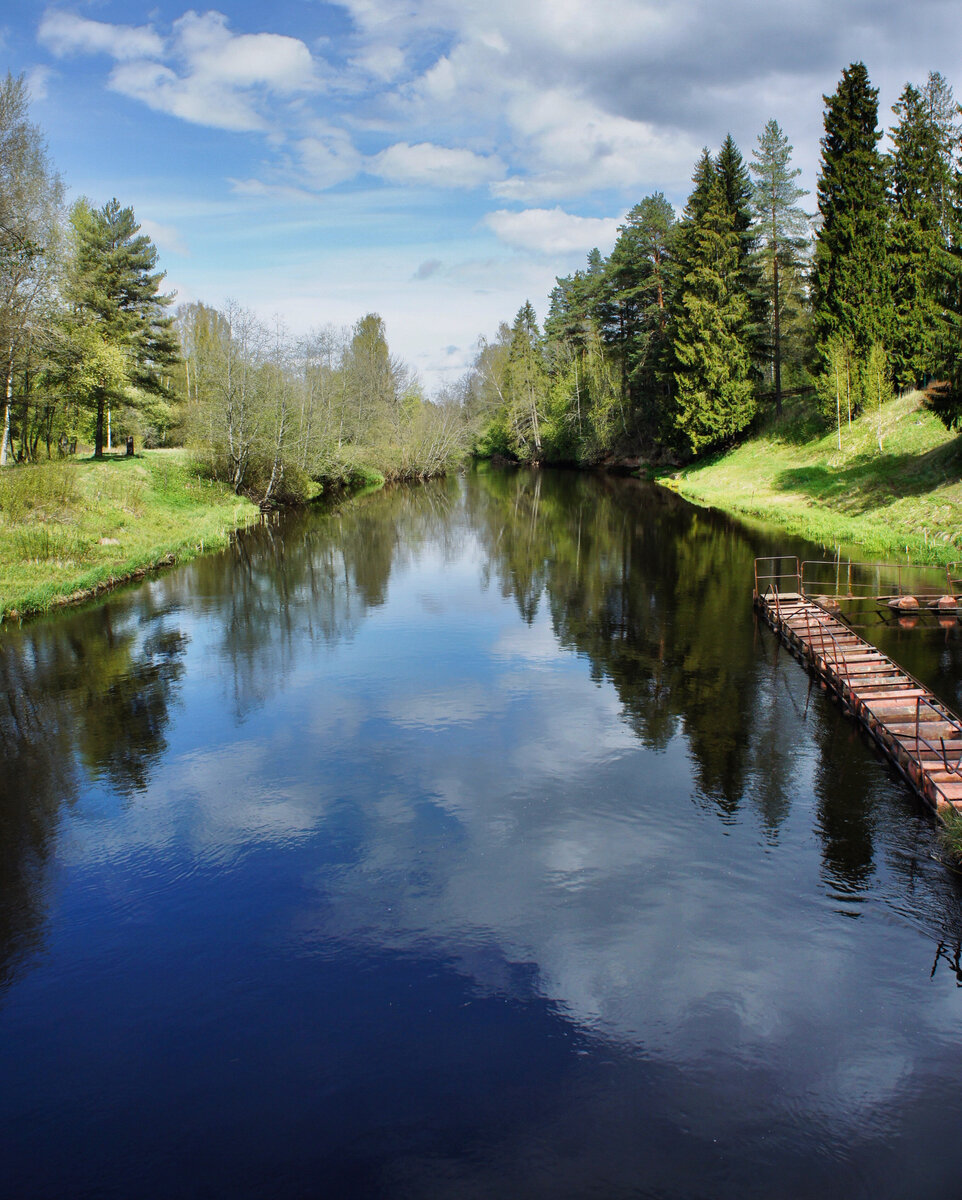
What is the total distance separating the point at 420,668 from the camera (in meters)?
17.7

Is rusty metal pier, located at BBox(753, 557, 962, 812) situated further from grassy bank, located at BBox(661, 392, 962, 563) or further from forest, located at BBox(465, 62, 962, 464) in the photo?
forest, located at BBox(465, 62, 962, 464)

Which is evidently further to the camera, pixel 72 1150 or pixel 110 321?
pixel 110 321

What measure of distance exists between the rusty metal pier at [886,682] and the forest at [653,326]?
9.99 metres

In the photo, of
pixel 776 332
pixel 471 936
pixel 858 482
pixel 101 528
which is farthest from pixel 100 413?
pixel 776 332

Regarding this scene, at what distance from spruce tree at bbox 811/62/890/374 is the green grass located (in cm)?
3249

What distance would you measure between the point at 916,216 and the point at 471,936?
4477 centimetres

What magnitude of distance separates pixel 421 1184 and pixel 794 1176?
9.19 ft

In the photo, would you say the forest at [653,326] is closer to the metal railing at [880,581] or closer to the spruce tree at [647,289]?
the spruce tree at [647,289]

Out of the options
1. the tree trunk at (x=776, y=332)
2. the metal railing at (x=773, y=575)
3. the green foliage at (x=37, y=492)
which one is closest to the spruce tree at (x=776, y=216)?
the tree trunk at (x=776, y=332)

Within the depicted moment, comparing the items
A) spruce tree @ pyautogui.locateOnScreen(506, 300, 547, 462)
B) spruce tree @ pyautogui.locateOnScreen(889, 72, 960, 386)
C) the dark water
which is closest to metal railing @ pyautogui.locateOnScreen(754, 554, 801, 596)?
the dark water

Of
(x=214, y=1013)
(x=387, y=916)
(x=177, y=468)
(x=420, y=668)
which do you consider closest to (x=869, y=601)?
(x=420, y=668)

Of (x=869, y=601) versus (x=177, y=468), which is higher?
(x=177, y=468)

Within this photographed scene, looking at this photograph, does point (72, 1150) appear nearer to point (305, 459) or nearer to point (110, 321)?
point (110, 321)

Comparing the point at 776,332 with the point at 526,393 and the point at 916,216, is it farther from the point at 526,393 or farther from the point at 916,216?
the point at 526,393
